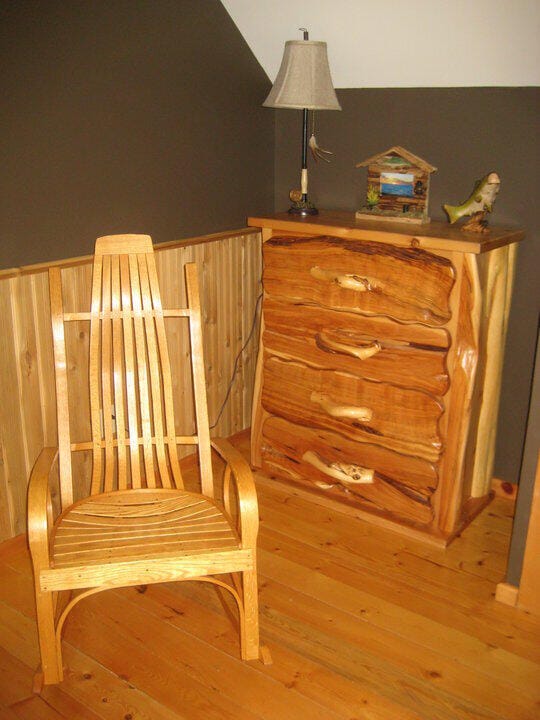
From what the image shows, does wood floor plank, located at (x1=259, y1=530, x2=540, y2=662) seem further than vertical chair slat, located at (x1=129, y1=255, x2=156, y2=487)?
No

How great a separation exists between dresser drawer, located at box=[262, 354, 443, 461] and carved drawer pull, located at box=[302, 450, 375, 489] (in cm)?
11

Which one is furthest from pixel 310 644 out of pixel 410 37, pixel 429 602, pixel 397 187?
pixel 410 37

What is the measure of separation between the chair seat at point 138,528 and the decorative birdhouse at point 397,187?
127 centimetres

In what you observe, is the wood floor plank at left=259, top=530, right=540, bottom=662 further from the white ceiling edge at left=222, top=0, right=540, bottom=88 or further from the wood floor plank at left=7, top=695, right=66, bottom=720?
the white ceiling edge at left=222, top=0, right=540, bottom=88

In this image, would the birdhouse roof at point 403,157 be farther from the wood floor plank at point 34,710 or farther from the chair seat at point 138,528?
the wood floor plank at point 34,710

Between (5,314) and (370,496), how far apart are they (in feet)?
4.61

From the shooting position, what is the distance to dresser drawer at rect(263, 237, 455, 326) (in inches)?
87.0

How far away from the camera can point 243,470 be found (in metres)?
1.89

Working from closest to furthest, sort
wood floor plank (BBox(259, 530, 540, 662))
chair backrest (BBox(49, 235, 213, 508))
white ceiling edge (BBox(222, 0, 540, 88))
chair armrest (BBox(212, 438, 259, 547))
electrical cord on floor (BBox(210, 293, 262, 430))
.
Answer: chair armrest (BBox(212, 438, 259, 547)) < wood floor plank (BBox(259, 530, 540, 662)) < chair backrest (BBox(49, 235, 213, 508)) < white ceiling edge (BBox(222, 0, 540, 88)) < electrical cord on floor (BBox(210, 293, 262, 430))

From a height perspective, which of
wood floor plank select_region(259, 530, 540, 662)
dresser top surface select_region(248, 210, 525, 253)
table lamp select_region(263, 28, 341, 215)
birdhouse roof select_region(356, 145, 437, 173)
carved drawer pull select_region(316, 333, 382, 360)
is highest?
table lamp select_region(263, 28, 341, 215)

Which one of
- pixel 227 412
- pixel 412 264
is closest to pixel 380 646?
pixel 412 264

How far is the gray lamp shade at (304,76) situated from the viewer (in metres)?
2.45

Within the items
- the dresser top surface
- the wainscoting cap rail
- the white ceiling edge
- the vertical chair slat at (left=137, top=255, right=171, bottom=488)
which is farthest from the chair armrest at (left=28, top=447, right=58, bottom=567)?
the white ceiling edge

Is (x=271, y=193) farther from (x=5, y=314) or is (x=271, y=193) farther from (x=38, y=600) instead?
(x=38, y=600)
